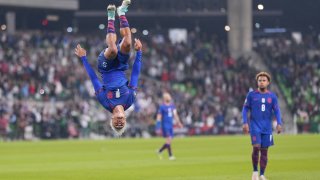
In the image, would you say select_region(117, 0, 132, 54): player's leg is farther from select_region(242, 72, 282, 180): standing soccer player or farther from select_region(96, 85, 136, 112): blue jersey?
select_region(242, 72, 282, 180): standing soccer player

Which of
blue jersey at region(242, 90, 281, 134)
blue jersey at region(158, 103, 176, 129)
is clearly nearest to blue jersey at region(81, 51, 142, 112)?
blue jersey at region(242, 90, 281, 134)

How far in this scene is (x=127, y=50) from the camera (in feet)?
57.6

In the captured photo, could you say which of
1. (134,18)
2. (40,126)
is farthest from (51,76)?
(134,18)

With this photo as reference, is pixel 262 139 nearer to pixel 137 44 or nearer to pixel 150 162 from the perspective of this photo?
pixel 137 44

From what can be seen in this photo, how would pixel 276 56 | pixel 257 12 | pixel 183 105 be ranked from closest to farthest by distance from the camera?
pixel 183 105 < pixel 276 56 < pixel 257 12

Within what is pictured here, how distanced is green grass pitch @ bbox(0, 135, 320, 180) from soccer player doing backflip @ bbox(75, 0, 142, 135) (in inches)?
192

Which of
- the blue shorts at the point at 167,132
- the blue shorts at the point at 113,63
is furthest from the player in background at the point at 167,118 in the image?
the blue shorts at the point at 113,63

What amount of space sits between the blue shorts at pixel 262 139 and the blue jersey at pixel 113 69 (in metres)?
4.58

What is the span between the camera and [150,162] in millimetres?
29359

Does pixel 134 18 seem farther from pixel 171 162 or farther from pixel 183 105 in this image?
pixel 171 162

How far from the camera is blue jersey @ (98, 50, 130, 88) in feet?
58.7

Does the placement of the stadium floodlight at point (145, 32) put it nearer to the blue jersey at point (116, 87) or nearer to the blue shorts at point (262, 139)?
the blue shorts at point (262, 139)

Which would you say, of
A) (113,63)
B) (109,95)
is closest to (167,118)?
(109,95)

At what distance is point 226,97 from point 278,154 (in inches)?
992
